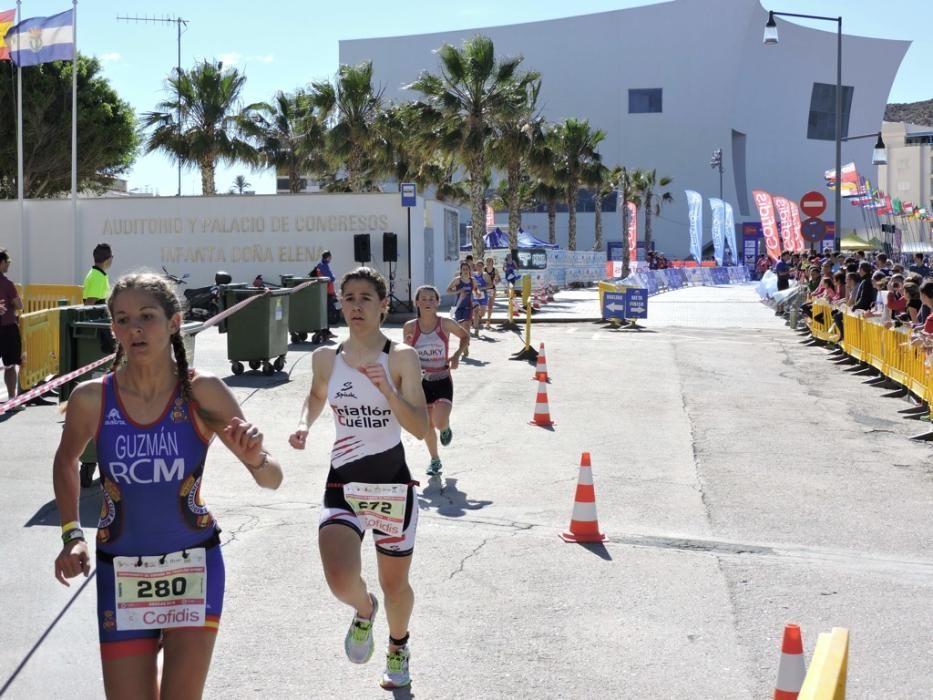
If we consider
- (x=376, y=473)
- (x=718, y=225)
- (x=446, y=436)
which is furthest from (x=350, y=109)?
(x=376, y=473)

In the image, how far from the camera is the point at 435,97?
3700cm

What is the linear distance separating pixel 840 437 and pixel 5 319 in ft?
29.1

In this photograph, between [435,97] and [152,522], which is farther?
[435,97]

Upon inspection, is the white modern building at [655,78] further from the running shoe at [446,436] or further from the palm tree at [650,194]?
the running shoe at [446,436]

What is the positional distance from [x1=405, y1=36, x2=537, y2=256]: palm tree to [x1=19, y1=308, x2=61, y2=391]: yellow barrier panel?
2319cm

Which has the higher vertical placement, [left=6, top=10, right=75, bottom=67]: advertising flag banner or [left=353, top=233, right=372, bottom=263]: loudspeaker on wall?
[left=6, top=10, right=75, bottom=67]: advertising flag banner

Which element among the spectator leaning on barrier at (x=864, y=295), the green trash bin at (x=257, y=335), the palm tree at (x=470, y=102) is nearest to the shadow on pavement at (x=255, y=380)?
the green trash bin at (x=257, y=335)

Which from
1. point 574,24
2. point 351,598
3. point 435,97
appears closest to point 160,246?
point 435,97

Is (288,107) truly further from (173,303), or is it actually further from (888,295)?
(173,303)

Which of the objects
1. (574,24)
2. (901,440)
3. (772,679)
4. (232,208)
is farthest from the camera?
(574,24)

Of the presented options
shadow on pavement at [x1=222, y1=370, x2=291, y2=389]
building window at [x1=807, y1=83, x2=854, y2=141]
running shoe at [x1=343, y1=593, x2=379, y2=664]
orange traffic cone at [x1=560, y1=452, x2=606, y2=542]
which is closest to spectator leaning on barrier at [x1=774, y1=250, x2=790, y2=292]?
shadow on pavement at [x1=222, y1=370, x2=291, y2=389]

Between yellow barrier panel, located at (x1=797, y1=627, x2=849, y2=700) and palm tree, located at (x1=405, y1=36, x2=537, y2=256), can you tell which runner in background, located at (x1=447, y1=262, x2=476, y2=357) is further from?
palm tree, located at (x1=405, y1=36, x2=537, y2=256)

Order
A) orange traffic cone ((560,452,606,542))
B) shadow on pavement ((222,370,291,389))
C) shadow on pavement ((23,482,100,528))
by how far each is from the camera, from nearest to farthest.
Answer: orange traffic cone ((560,452,606,542))
shadow on pavement ((23,482,100,528))
shadow on pavement ((222,370,291,389))

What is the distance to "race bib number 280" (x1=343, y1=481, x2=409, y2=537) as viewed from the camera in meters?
4.69
